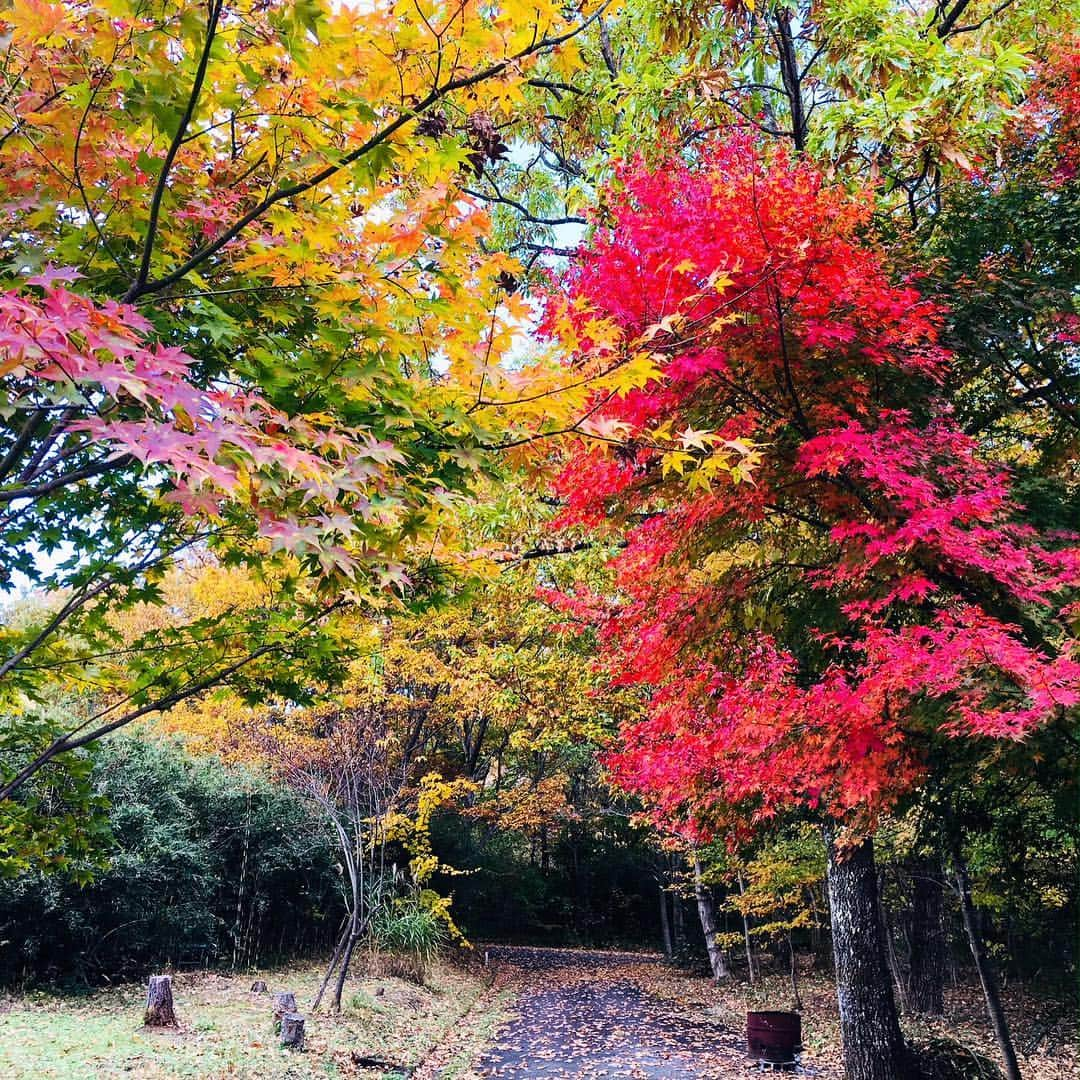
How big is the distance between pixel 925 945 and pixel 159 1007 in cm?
1008

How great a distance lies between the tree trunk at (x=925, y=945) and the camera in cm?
1084

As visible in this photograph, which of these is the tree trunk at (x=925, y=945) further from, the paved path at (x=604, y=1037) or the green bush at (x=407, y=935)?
the green bush at (x=407, y=935)

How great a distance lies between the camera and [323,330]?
2.33 metres

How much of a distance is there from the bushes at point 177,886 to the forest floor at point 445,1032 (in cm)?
62

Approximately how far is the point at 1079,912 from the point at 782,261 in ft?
22.1

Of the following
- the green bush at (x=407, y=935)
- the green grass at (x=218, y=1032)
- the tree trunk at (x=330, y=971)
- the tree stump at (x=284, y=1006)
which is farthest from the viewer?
the green bush at (x=407, y=935)

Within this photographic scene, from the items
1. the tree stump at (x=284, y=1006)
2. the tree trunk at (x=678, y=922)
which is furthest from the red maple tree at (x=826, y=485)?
the tree trunk at (x=678, y=922)

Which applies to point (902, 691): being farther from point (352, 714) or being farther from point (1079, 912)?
point (352, 714)

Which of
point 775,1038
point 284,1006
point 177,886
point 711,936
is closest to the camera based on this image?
point 284,1006

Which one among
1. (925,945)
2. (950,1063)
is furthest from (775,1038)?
(925,945)

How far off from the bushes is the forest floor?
0.62 m

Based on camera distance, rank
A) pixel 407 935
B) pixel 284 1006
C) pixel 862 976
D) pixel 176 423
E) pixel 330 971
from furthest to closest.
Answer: pixel 407 935 → pixel 330 971 → pixel 284 1006 → pixel 862 976 → pixel 176 423

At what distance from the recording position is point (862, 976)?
7152 millimetres

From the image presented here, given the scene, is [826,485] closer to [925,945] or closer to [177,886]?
[925,945]
